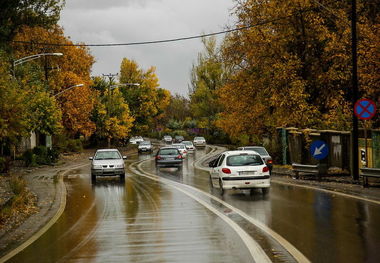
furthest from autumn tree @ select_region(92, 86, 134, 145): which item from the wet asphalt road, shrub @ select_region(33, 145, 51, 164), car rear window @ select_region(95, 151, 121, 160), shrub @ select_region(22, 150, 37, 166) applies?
the wet asphalt road

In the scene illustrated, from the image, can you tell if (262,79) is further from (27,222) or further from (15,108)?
(27,222)

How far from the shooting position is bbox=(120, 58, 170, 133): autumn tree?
285 feet

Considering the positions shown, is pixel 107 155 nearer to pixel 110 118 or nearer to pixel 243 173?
pixel 243 173

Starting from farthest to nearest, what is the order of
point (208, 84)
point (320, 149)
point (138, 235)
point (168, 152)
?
point (208, 84) < point (168, 152) < point (320, 149) < point (138, 235)

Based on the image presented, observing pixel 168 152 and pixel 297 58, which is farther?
pixel 168 152

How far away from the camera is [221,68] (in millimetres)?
82375

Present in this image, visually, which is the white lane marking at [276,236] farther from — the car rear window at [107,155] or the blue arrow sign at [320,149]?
the car rear window at [107,155]

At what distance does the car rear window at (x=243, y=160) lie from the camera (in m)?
19.6

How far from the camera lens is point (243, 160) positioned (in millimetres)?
19766

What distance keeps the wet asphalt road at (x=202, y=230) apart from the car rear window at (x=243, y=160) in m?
1.18

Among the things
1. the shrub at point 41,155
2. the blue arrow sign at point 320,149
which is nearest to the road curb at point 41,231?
the blue arrow sign at point 320,149

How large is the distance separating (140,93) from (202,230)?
7685 centimetres

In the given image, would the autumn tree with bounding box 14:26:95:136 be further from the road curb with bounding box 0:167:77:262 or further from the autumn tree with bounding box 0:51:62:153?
the road curb with bounding box 0:167:77:262

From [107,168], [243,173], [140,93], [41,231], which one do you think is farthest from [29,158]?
[140,93]
